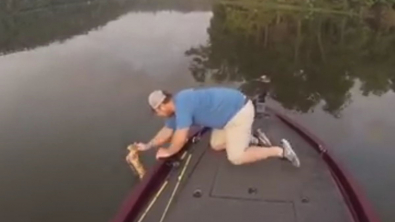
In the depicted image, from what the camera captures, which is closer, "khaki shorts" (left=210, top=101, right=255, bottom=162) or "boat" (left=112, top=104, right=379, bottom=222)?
"boat" (left=112, top=104, right=379, bottom=222)

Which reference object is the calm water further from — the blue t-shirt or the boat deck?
the blue t-shirt

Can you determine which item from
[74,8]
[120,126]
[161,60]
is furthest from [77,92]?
[74,8]

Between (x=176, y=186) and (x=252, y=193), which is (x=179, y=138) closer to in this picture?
(x=176, y=186)

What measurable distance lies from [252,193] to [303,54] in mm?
15079

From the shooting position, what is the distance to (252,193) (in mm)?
5121

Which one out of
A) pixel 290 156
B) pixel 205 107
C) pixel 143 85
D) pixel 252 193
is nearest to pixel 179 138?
pixel 205 107

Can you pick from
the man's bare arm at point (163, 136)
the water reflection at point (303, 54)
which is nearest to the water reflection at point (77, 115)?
the water reflection at point (303, 54)

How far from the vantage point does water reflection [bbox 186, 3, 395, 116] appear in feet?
46.8

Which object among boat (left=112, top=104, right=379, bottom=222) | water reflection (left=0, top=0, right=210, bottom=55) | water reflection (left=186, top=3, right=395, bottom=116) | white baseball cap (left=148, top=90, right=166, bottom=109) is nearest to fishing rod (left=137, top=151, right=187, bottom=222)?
boat (left=112, top=104, right=379, bottom=222)

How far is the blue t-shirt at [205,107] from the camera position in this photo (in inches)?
202

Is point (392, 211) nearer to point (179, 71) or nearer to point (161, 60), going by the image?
point (179, 71)

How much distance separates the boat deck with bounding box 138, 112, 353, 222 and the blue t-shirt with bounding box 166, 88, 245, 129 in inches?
19.0

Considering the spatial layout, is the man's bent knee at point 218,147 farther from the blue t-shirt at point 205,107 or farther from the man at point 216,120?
the blue t-shirt at point 205,107

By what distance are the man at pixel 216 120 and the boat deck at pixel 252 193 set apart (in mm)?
130
